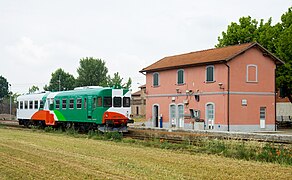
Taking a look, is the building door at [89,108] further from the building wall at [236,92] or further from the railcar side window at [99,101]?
the building wall at [236,92]

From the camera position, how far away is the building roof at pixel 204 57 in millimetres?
34594

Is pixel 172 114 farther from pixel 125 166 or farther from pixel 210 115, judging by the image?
pixel 125 166

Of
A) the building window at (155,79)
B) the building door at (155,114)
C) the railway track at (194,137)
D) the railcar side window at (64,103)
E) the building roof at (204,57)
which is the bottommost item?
the railway track at (194,137)

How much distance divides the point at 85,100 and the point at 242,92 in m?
12.4

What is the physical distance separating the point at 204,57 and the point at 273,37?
30.8 feet

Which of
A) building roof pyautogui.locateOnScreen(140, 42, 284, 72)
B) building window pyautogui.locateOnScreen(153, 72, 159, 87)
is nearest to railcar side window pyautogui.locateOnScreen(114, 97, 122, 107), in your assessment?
building roof pyautogui.locateOnScreen(140, 42, 284, 72)

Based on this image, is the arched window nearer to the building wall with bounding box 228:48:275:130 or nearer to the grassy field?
the building wall with bounding box 228:48:275:130

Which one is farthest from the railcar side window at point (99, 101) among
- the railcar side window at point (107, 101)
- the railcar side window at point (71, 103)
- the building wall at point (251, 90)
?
the building wall at point (251, 90)

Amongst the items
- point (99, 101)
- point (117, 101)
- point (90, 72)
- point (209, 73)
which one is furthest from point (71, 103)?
point (90, 72)

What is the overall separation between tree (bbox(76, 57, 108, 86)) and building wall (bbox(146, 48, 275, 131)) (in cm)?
5996

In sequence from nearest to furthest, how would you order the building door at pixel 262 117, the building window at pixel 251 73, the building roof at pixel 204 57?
the building roof at pixel 204 57 < the building window at pixel 251 73 < the building door at pixel 262 117

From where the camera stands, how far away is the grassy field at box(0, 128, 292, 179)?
38.2 feet

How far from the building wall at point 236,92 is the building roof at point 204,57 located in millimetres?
487

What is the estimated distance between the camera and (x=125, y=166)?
42.9 ft
